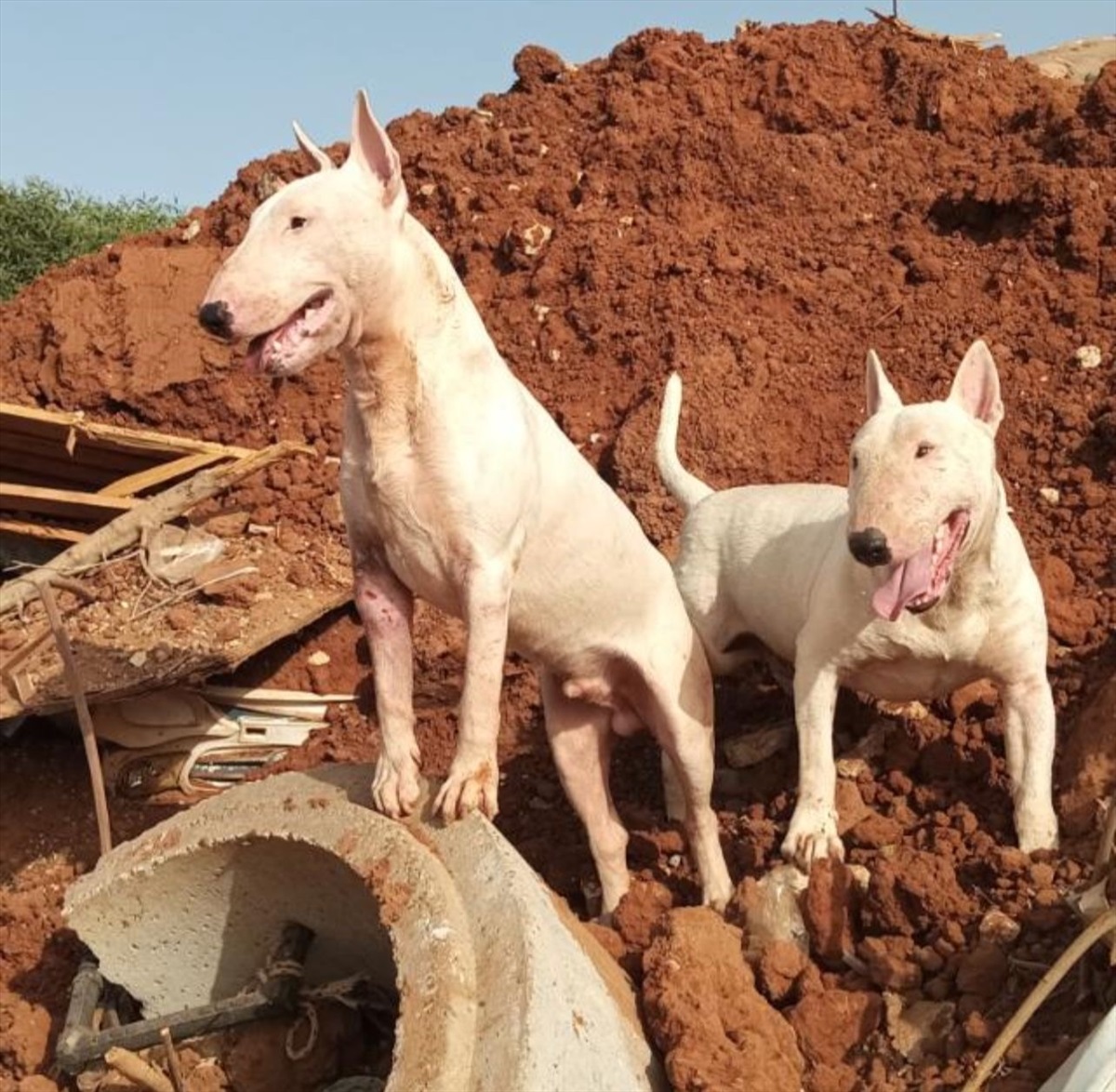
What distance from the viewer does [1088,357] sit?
6.96 metres

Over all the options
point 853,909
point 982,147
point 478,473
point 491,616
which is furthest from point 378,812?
point 982,147

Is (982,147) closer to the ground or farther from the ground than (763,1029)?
farther from the ground

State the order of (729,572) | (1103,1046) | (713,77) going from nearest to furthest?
(1103,1046) → (729,572) → (713,77)

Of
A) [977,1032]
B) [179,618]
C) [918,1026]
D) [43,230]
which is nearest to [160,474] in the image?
[179,618]

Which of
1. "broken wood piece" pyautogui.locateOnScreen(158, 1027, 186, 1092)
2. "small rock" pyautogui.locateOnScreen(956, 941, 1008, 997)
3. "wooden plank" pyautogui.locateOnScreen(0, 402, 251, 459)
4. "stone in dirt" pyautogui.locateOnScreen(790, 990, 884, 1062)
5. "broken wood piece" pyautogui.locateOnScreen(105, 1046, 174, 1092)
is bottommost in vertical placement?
"broken wood piece" pyautogui.locateOnScreen(105, 1046, 174, 1092)

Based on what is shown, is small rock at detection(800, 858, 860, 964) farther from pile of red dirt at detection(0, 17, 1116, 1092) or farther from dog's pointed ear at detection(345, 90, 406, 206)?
dog's pointed ear at detection(345, 90, 406, 206)

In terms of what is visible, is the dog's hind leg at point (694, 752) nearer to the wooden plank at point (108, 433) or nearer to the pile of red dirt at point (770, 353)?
the pile of red dirt at point (770, 353)

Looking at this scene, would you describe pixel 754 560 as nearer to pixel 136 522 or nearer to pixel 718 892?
pixel 718 892

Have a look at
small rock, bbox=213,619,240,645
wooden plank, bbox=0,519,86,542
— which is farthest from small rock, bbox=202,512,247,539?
small rock, bbox=213,619,240,645

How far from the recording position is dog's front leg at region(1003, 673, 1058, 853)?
4.57m

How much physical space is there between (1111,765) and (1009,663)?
1.57 ft

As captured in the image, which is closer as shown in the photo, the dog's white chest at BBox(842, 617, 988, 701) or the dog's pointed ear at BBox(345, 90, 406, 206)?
the dog's pointed ear at BBox(345, 90, 406, 206)

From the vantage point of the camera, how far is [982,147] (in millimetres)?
8656

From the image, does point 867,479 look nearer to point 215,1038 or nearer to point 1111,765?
point 1111,765
